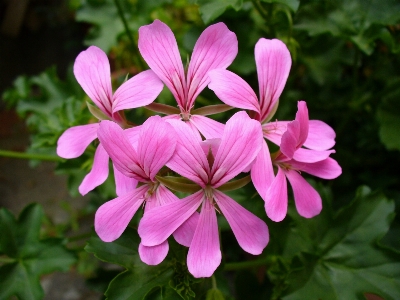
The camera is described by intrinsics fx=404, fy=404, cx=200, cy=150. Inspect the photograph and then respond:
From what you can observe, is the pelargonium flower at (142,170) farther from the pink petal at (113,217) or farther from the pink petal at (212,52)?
the pink petal at (212,52)

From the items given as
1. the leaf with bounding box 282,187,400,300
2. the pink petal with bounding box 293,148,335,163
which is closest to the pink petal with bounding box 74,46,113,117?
the pink petal with bounding box 293,148,335,163

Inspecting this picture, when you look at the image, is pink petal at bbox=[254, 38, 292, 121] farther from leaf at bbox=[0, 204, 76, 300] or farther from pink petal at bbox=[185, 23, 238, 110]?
leaf at bbox=[0, 204, 76, 300]

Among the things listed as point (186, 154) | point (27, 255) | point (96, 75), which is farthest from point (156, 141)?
point (27, 255)

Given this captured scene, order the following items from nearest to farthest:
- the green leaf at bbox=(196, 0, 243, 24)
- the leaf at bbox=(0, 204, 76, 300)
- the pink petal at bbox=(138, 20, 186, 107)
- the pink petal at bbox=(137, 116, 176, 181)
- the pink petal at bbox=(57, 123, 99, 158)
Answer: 1. the pink petal at bbox=(137, 116, 176, 181)
2. the pink petal at bbox=(138, 20, 186, 107)
3. the pink petal at bbox=(57, 123, 99, 158)
4. the green leaf at bbox=(196, 0, 243, 24)
5. the leaf at bbox=(0, 204, 76, 300)

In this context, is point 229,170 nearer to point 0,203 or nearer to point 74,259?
point 74,259

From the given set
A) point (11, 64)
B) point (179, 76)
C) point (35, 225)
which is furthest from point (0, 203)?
point (179, 76)

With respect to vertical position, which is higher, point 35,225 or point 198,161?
point 198,161
